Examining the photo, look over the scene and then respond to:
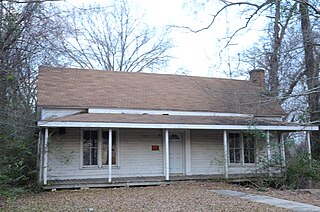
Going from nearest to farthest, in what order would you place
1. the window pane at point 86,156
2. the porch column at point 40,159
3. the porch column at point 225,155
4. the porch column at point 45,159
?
the porch column at point 45,159 → the porch column at point 40,159 → the window pane at point 86,156 → the porch column at point 225,155

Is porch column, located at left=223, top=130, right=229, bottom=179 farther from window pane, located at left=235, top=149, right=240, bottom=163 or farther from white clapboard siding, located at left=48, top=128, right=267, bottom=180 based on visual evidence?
window pane, located at left=235, top=149, right=240, bottom=163

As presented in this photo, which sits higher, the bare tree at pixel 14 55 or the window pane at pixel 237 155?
the bare tree at pixel 14 55

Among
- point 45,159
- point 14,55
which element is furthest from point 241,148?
point 14,55

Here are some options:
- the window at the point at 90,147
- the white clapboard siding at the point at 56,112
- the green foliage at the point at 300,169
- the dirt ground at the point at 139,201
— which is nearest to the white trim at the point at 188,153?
the dirt ground at the point at 139,201

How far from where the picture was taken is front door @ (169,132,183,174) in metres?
16.2

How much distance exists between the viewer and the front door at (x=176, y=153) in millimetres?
16188

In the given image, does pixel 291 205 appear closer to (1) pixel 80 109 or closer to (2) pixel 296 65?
(1) pixel 80 109

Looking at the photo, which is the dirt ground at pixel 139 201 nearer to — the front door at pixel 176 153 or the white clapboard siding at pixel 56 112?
the front door at pixel 176 153

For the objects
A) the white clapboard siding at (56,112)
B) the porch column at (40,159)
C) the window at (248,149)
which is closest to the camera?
the porch column at (40,159)

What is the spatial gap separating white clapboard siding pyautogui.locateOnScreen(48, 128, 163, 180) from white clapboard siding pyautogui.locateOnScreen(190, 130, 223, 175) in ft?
5.38

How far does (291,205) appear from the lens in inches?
375

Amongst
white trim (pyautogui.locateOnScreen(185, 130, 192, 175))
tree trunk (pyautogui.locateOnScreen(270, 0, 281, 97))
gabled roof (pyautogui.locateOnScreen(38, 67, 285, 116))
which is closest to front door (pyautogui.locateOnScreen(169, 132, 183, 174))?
white trim (pyautogui.locateOnScreen(185, 130, 192, 175))

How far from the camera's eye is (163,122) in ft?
47.2

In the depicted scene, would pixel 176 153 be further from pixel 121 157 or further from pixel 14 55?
pixel 14 55
